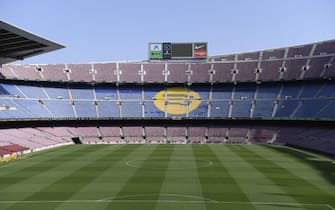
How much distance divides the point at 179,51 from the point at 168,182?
54433mm

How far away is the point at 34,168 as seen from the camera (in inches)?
1470

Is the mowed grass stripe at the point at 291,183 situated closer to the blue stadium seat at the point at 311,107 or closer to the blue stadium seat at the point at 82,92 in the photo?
the blue stadium seat at the point at 311,107

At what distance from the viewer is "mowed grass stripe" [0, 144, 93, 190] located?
31078 millimetres

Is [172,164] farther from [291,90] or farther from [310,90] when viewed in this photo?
[291,90]

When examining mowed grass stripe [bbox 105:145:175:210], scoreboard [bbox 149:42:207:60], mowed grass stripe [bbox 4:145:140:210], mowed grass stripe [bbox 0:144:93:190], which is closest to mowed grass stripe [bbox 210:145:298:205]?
mowed grass stripe [bbox 105:145:175:210]

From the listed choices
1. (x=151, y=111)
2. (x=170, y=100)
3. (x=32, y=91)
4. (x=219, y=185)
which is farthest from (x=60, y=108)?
(x=219, y=185)

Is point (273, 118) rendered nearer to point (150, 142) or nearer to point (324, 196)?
point (150, 142)

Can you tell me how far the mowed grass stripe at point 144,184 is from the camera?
2362cm

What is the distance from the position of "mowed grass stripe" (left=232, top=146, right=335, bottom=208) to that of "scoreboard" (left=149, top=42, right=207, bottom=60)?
41.4m

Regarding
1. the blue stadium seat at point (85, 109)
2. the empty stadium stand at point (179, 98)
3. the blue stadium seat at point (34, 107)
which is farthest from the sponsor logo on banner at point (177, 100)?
the blue stadium seat at point (34, 107)

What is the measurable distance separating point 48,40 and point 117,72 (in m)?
51.6

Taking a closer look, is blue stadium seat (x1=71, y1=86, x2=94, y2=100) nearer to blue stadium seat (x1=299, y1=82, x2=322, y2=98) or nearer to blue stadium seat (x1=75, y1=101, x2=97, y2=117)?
blue stadium seat (x1=75, y1=101, x2=97, y2=117)

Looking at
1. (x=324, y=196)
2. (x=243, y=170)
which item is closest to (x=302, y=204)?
(x=324, y=196)

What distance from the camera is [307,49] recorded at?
3022 inches
